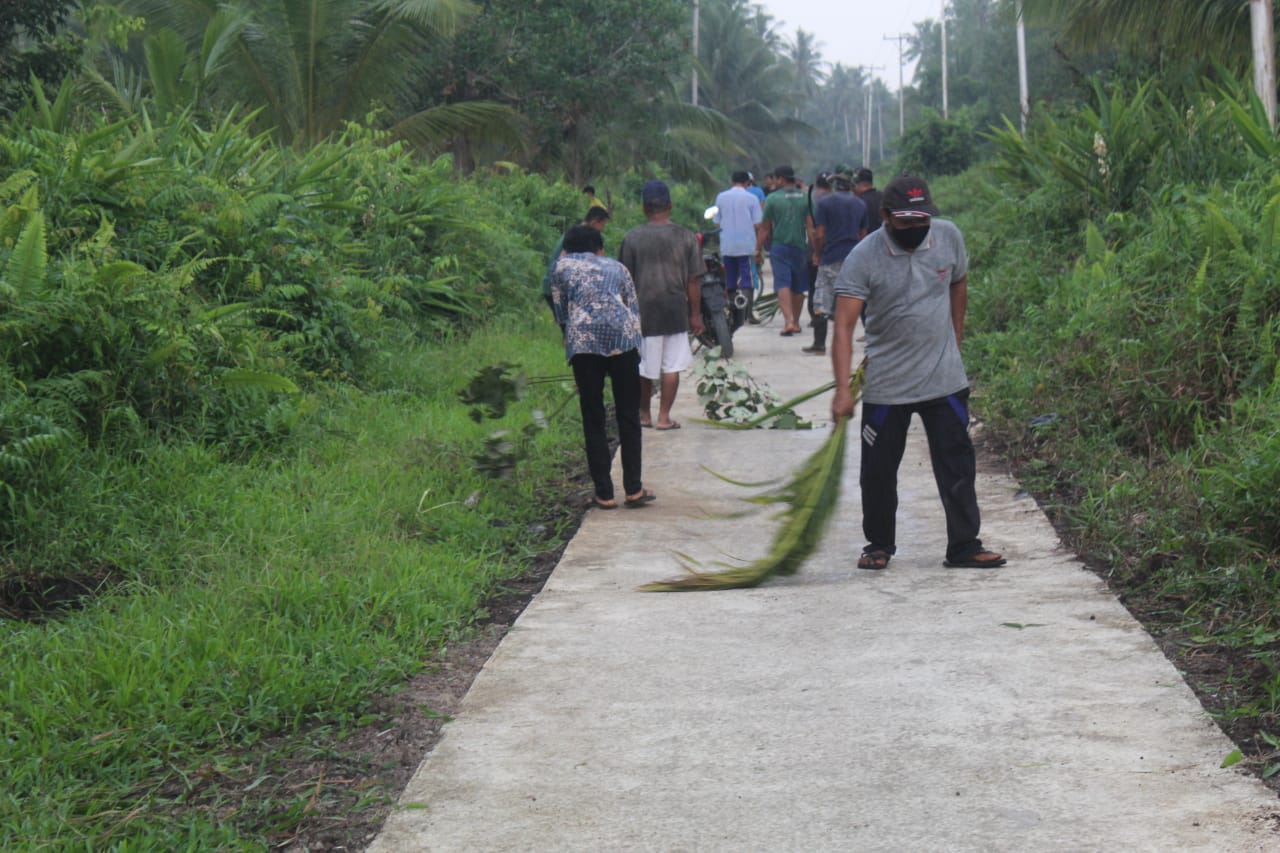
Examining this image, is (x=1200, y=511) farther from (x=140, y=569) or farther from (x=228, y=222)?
(x=228, y=222)

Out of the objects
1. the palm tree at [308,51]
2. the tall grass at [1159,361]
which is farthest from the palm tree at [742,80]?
the tall grass at [1159,361]

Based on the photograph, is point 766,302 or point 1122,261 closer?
point 1122,261

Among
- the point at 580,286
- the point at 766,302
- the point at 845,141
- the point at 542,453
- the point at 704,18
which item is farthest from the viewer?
the point at 845,141

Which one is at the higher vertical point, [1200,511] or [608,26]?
[608,26]

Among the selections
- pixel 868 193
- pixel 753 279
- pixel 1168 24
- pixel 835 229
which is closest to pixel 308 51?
pixel 753 279

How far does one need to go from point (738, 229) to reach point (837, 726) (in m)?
10.9

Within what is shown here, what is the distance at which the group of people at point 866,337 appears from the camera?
5957 millimetres

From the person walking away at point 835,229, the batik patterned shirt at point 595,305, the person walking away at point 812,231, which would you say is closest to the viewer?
the batik patterned shirt at point 595,305

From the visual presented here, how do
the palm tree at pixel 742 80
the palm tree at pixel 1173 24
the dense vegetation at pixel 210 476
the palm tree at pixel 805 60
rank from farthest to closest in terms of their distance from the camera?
the palm tree at pixel 805 60, the palm tree at pixel 742 80, the palm tree at pixel 1173 24, the dense vegetation at pixel 210 476

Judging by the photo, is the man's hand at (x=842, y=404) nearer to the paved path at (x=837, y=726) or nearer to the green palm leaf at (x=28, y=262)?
the paved path at (x=837, y=726)

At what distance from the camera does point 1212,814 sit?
345 centimetres

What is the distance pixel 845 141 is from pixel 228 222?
14897 cm

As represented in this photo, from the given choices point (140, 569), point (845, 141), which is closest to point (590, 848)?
point (140, 569)

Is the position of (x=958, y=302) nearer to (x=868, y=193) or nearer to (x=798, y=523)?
(x=798, y=523)
